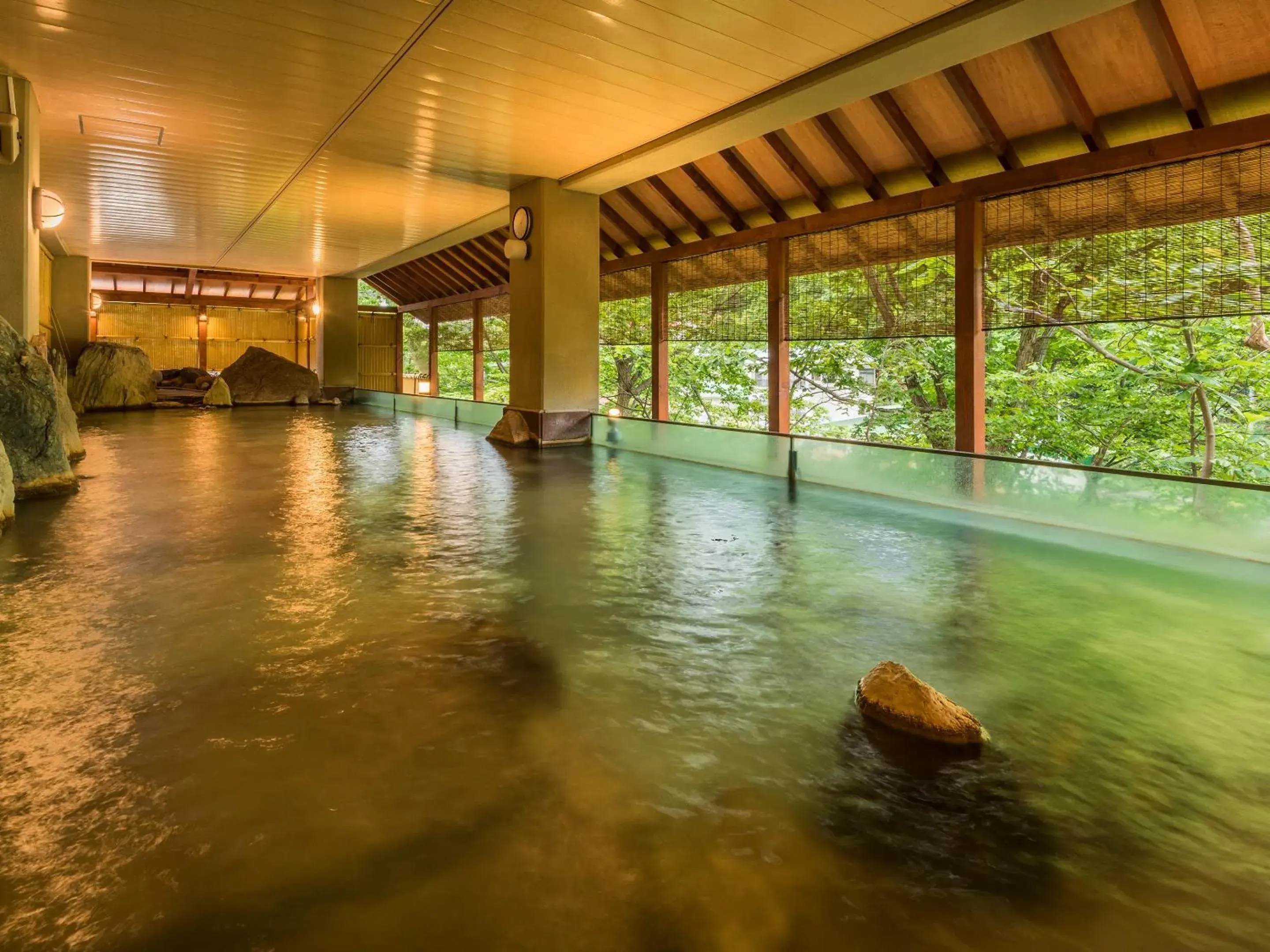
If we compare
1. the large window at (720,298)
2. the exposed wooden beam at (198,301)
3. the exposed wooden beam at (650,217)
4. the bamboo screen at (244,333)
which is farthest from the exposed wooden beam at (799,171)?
the exposed wooden beam at (198,301)

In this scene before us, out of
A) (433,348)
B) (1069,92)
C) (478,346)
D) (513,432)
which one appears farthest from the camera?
(433,348)

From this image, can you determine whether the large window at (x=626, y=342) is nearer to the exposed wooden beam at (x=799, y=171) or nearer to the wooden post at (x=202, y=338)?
the exposed wooden beam at (x=799, y=171)

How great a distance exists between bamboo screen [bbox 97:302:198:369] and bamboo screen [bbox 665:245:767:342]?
14.0 meters

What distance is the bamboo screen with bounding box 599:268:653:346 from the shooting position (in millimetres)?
10320

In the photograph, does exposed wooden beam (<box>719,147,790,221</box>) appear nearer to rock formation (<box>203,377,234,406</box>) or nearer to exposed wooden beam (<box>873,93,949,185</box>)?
exposed wooden beam (<box>873,93,949,185</box>)

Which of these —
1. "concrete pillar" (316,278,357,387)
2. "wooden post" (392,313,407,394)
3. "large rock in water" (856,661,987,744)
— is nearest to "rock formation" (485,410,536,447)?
"large rock in water" (856,661,987,744)

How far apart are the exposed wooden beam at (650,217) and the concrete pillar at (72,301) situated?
10770 mm

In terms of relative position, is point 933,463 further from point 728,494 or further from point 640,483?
point 640,483

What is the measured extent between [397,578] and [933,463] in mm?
3632

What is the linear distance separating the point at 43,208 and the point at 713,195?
5991mm

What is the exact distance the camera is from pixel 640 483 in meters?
5.98

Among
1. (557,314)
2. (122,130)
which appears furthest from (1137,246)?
(122,130)

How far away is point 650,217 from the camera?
934 centimetres

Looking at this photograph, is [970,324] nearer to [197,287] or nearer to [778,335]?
[778,335]
